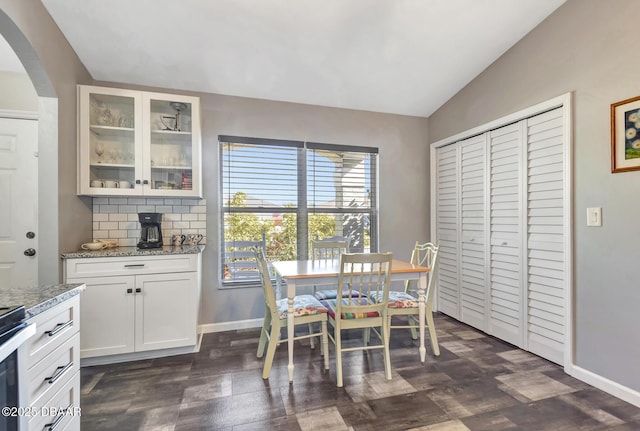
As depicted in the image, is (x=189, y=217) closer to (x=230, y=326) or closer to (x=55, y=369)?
(x=230, y=326)

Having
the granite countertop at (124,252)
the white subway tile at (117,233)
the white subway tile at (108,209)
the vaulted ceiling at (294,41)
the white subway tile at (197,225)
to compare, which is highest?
the vaulted ceiling at (294,41)

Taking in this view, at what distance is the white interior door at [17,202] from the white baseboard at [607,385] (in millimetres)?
4353

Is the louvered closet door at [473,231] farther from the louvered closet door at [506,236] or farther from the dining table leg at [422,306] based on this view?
the dining table leg at [422,306]

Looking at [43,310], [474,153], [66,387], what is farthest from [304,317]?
[474,153]

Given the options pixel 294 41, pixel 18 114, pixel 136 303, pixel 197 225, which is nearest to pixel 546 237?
pixel 294 41

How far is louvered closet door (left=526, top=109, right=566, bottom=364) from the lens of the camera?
2370mm

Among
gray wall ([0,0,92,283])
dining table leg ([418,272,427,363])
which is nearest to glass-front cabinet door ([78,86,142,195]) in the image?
gray wall ([0,0,92,283])

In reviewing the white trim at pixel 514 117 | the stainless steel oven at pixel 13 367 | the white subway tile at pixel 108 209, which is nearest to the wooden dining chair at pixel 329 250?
the white trim at pixel 514 117

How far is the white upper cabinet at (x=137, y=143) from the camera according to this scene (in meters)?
2.50

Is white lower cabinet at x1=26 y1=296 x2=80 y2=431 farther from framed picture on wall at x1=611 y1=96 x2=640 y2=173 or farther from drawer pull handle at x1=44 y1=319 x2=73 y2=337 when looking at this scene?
framed picture on wall at x1=611 y1=96 x2=640 y2=173

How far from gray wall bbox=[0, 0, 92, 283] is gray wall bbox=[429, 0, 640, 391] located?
366 cm

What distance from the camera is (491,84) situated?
294 centimetres

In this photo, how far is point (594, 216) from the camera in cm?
211

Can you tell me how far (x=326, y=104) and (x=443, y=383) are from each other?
2.87 m
